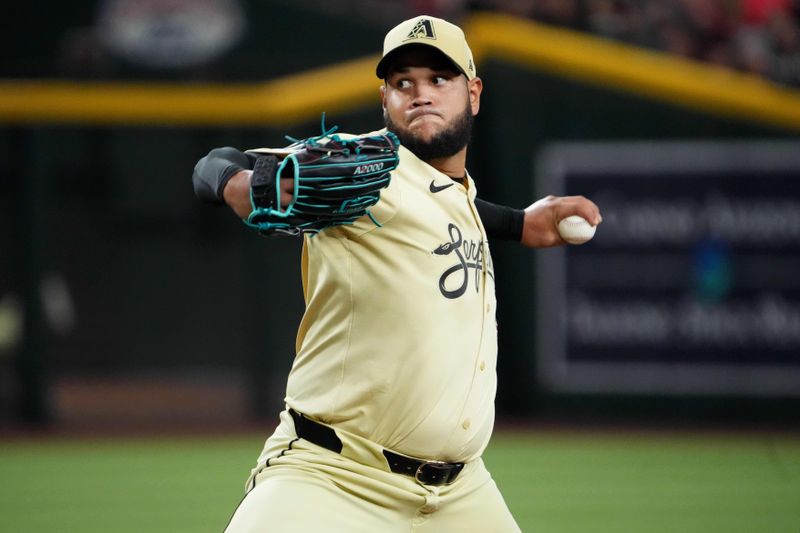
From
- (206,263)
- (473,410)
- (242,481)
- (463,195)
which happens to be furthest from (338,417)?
(206,263)

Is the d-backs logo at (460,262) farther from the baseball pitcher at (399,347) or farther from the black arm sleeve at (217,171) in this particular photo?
the black arm sleeve at (217,171)

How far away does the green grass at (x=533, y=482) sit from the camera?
6.45 meters

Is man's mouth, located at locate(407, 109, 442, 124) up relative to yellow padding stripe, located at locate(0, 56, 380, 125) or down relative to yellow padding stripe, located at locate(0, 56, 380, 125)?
down

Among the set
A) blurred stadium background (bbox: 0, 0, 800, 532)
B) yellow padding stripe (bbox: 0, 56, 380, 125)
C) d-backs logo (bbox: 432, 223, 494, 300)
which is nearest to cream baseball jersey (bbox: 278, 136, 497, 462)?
d-backs logo (bbox: 432, 223, 494, 300)

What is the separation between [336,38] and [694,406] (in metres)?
7.52

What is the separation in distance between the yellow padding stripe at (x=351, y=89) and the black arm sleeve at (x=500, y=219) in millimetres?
7177

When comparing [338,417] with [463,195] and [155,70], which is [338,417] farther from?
[155,70]

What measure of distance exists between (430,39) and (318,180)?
0.83 meters

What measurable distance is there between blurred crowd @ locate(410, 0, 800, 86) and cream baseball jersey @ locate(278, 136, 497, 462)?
810 centimetres

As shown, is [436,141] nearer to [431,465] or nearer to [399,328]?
[399,328]

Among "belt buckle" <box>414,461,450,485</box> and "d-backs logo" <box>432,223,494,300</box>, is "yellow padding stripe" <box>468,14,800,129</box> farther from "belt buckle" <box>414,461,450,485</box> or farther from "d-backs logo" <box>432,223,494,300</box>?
"belt buckle" <box>414,461,450,485</box>

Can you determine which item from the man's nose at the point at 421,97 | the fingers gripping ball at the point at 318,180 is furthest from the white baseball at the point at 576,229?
the fingers gripping ball at the point at 318,180

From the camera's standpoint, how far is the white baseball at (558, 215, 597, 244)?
11.6 ft

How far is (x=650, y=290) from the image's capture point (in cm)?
1042
